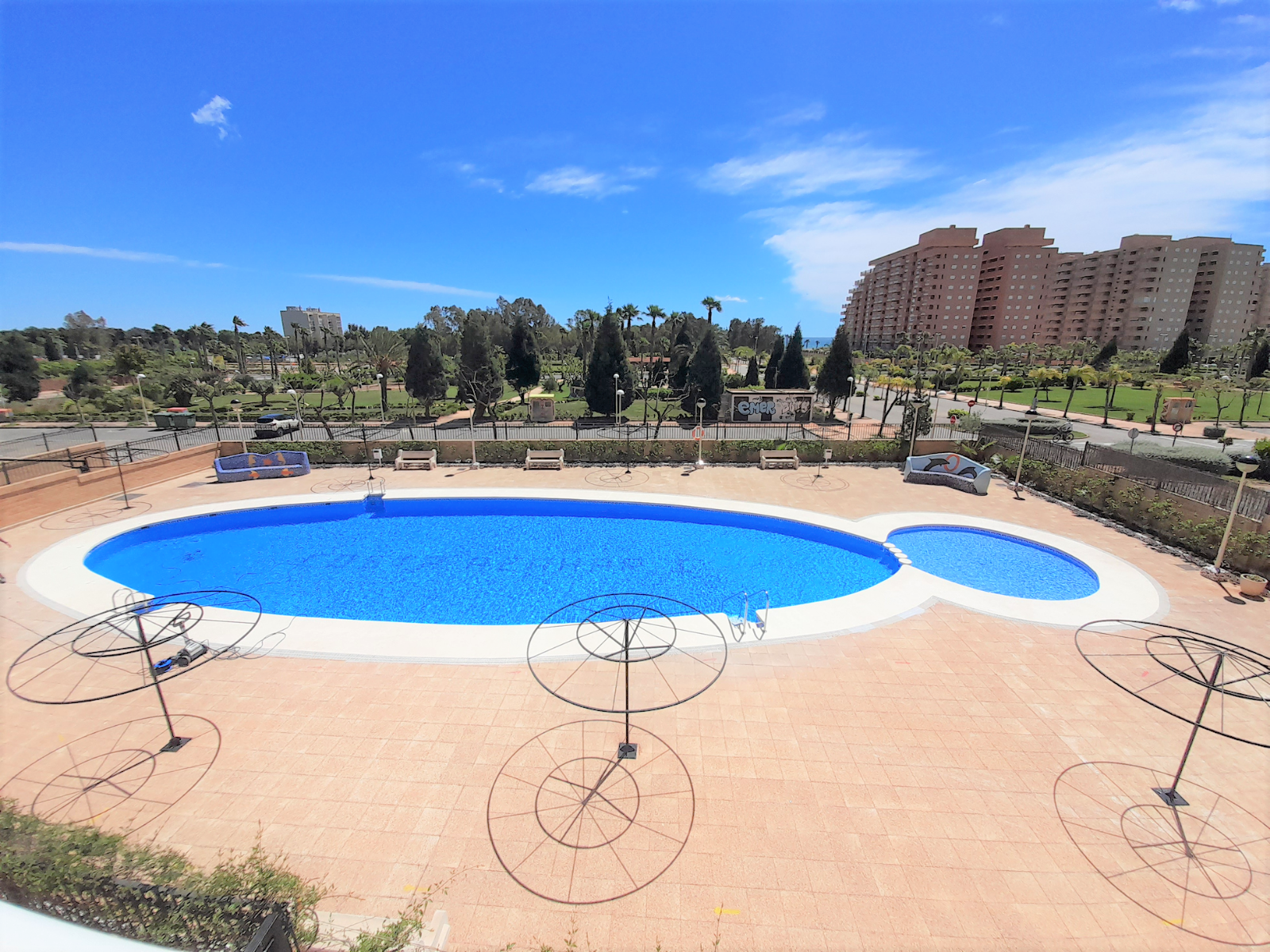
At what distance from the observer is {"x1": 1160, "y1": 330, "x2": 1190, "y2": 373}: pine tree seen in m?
52.6

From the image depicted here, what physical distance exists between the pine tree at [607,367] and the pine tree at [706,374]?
4.05 metres

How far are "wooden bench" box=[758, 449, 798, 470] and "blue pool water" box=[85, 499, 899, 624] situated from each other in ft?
19.9

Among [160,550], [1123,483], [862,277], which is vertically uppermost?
Result: [862,277]

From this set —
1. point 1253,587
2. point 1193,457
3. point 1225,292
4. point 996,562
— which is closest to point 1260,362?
point 1193,457

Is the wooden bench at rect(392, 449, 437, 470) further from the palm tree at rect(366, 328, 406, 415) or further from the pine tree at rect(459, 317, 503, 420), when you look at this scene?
the palm tree at rect(366, 328, 406, 415)

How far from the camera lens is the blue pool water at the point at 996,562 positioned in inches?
451

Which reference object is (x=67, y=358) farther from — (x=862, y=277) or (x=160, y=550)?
(x=862, y=277)

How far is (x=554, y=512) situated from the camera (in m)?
16.5

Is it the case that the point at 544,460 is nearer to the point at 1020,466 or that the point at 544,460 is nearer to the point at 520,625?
the point at 520,625

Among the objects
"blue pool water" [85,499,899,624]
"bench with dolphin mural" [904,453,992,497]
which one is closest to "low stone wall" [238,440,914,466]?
"bench with dolphin mural" [904,453,992,497]

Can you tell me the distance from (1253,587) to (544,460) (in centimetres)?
1945

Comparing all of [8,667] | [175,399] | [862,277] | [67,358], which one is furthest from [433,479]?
[862,277]

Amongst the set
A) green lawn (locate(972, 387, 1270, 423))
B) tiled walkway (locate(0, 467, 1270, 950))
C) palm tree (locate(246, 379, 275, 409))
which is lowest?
tiled walkway (locate(0, 467, 1270, 950))

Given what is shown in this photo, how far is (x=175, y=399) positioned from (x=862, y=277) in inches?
4878
